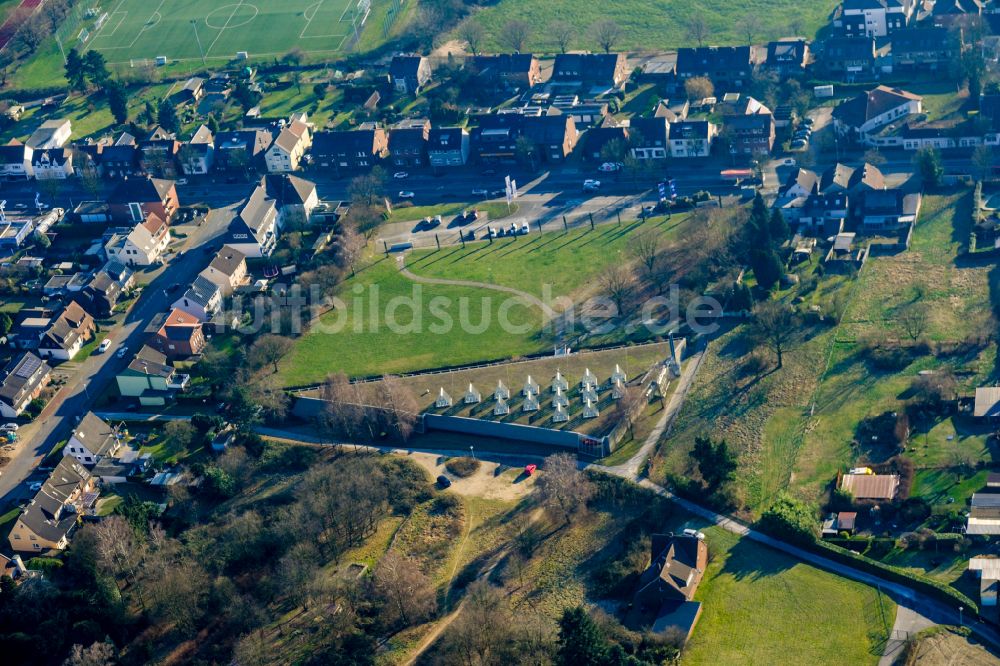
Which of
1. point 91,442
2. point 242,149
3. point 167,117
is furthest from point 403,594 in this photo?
point 167,117

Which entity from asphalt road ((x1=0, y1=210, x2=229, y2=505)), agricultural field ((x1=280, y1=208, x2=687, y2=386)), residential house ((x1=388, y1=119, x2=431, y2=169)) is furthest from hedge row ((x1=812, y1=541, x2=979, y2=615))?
residential house ((x1=388, y1=119, x2=431, y2=169))

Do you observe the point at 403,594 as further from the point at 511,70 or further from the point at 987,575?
the point at 511,70

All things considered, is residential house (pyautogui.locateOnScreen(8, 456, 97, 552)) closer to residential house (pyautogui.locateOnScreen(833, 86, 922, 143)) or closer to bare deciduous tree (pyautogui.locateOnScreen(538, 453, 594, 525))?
bare deciduous tree (pyautogui.locateOnScreen(538, 453, 594, 525))

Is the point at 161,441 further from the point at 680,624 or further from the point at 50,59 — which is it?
the point at 50,59

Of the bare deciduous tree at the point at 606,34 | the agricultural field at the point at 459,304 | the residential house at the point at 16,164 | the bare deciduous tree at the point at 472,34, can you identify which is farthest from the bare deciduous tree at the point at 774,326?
the residential house at the point at 16,164

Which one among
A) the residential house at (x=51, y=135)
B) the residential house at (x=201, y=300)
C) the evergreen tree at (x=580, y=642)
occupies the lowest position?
the evergreen tree at (x=580, y=642)

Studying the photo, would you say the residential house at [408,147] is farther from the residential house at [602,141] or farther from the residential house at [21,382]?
the residential house at [21,382]

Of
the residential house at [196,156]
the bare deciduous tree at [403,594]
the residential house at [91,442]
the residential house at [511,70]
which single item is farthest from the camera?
the residential house at [511,70]
